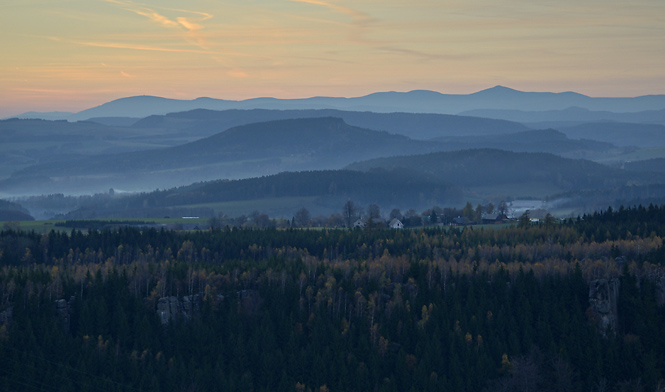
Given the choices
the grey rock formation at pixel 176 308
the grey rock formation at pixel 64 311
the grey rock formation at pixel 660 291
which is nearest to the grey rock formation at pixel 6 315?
the grey rock formation at pixel 64 311

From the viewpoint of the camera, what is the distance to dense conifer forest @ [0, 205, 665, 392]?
112188mm

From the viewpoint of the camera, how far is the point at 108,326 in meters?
123

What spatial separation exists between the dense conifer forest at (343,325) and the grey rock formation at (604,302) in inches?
11.8

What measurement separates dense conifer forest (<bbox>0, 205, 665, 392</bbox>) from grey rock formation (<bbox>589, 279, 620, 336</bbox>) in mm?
301

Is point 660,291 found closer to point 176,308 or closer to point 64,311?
point 176,308

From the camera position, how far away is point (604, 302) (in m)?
128

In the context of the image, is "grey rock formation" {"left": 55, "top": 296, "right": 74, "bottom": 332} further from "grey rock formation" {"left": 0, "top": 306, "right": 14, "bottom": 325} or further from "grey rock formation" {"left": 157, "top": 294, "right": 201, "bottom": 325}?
"grey rock formation" {"left": 157, "top": 294, "right": 201, "bottom": 325}

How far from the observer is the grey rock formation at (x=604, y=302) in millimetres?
125688

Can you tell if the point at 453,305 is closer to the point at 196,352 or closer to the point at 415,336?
the point at 415,336

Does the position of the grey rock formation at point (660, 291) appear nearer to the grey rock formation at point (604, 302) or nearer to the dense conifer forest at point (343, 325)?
the dense conifer forest at point (343, 325)

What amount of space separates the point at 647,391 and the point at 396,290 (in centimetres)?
3777

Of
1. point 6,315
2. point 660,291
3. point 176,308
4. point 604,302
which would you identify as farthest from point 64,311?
point 660,291

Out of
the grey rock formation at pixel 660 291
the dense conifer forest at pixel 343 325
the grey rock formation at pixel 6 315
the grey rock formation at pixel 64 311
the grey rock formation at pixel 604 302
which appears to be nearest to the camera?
the dense conifer forest at pixel 343 325

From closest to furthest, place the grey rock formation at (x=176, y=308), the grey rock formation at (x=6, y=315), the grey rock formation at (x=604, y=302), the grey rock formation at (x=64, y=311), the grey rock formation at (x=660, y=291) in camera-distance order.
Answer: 1. the grey rock formation at (x=6, y=315)
2. the grey rock formation at (x=64, y=311)
3. the grey rock formation at (x=604, y=302)
4. the grey rock formation at (x=176, y=308)
5. the grey rock formation at (x=660, y=291)
